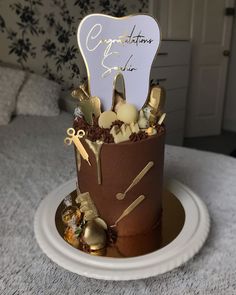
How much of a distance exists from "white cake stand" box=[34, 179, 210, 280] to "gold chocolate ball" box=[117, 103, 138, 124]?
24 centimetres

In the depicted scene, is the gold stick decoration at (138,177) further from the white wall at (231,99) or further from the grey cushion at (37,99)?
the white wall at (231,99)

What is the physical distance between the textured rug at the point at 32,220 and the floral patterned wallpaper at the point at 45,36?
1212 millimetres

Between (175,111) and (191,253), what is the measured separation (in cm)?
252

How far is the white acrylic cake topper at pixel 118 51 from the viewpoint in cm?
60

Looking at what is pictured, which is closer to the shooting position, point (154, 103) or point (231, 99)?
point (154, 103)

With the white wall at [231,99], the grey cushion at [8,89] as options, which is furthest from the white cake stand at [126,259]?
the white wall at [231,99]

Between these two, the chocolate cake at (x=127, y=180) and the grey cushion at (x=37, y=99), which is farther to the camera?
the grey cushion at (x=37, y=99)

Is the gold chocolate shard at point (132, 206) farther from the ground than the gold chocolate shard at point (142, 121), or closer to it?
closer to it

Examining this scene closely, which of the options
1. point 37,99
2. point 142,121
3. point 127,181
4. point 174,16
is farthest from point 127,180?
point 174,16

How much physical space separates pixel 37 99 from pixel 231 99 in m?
2.43

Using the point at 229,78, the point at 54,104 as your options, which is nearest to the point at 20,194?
the point at 54,104

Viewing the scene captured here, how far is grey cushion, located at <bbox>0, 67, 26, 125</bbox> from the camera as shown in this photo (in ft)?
5.93

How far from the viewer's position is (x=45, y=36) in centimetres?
238

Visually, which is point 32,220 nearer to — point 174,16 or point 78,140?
point 78,140
